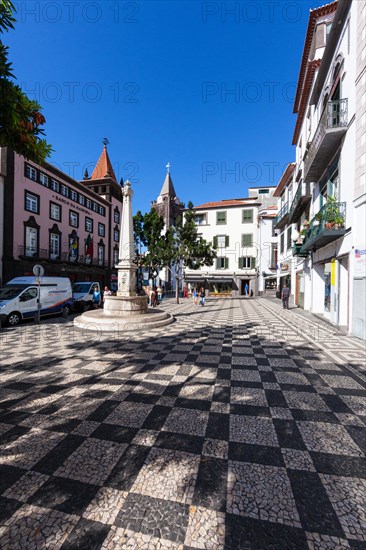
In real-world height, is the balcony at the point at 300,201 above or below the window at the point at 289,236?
above

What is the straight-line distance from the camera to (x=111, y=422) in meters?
3.38

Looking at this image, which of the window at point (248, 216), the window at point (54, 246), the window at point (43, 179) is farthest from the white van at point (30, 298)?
the window at point (248, 216)

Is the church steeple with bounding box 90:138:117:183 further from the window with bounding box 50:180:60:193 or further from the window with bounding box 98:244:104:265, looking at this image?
the window with bounding box 50:180:60:193

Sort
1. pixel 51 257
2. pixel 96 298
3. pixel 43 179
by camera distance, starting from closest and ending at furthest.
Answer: pixel 96 298 < pixel 43 179 < pixel 51 257

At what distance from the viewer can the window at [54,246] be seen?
85.7 feet

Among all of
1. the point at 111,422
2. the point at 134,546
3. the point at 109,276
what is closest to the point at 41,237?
the point at 109,276

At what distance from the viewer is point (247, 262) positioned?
110 feet

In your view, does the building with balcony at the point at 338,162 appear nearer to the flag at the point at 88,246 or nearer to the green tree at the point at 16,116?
the green tree at the point at 16,116

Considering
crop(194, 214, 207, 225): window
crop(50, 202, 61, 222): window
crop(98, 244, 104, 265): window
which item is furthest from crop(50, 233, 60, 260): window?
crop(194, 214, 207, 225): window

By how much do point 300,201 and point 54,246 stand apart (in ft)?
80.2

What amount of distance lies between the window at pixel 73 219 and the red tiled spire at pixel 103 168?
11.5 metres

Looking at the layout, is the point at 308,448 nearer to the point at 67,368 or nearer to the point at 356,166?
the point at 67,368

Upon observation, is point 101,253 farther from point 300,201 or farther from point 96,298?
point 300,201

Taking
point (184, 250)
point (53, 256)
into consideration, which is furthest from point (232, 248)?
point (53, 256)
